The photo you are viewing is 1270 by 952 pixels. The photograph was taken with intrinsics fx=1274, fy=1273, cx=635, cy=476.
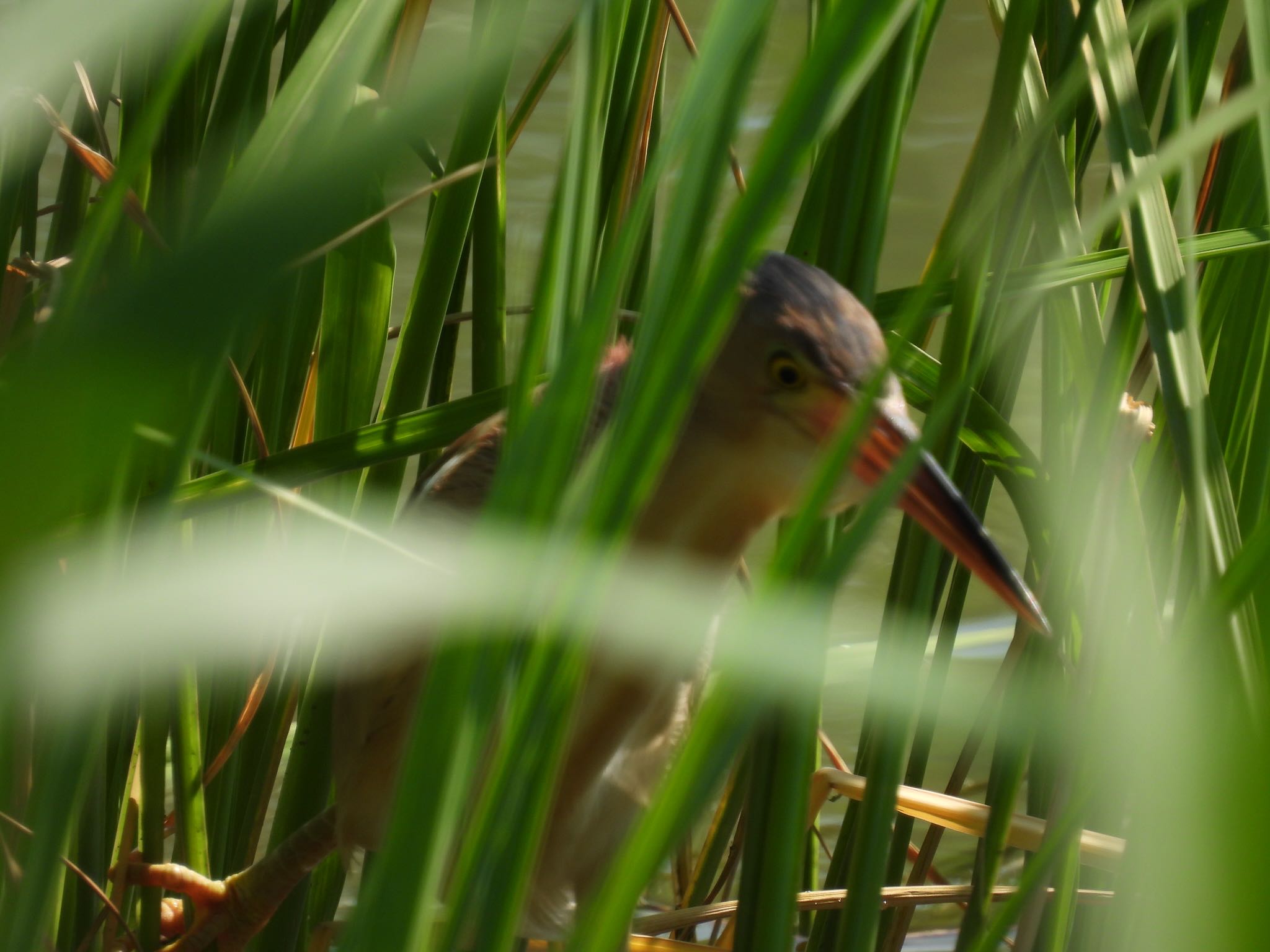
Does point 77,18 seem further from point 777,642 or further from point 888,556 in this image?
point 888,556

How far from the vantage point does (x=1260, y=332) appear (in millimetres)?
898

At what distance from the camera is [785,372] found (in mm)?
994

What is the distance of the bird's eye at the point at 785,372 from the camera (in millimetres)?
983

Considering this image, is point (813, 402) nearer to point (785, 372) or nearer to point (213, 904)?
point (785, 372)

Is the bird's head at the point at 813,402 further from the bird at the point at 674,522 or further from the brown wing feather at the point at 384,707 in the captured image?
the brown wing feather at the point at 384,707

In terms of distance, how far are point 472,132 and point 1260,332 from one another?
588mm

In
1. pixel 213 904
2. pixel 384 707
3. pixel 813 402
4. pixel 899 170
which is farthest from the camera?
pixel 899 170

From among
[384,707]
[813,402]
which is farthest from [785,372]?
[384,707]

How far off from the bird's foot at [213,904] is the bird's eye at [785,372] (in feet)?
2.61

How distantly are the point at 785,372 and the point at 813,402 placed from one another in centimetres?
3

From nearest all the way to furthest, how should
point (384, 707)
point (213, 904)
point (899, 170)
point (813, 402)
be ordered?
point (813, 402) → point (384, 707) → point (213, 904) → point (899, 170)

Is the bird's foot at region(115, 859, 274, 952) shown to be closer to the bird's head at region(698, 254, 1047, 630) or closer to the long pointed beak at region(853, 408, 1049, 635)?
the bird's head at region(698, 254, 1047, 630)

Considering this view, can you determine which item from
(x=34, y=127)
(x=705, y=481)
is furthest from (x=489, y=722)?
(x=34, y=127)

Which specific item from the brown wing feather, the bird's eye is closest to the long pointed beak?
the bird's eye
